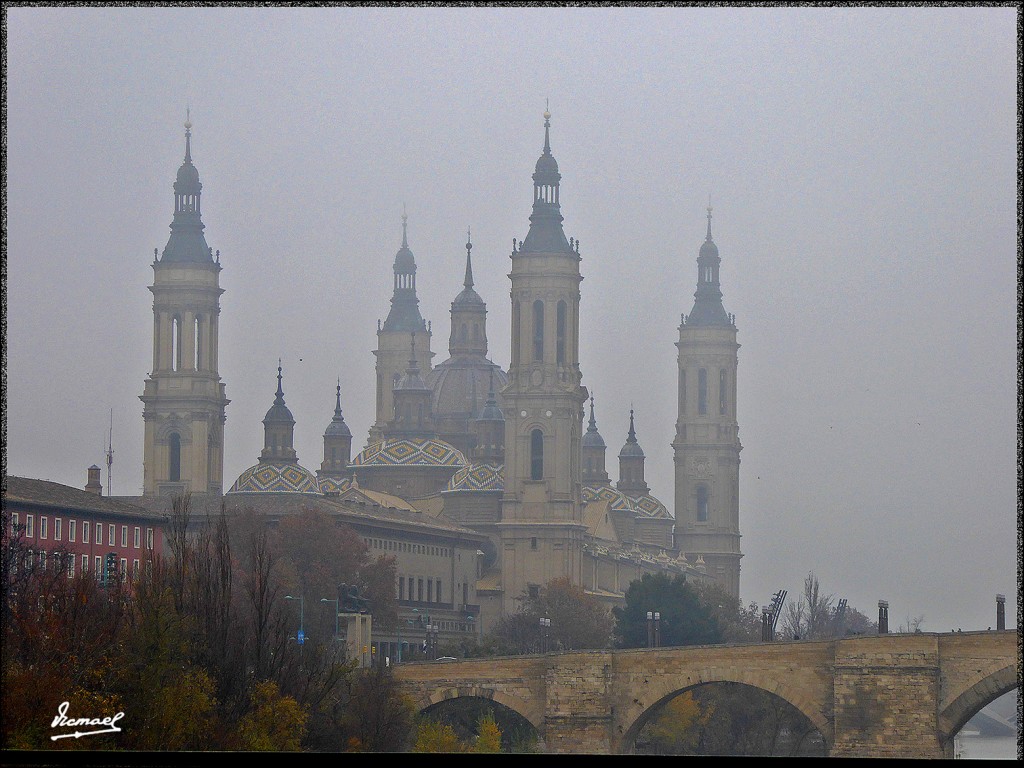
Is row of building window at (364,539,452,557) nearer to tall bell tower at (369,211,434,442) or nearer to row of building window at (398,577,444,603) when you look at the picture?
row of building window at (398,577,444,603)

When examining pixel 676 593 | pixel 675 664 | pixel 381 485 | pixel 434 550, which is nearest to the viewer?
pixel 675 664

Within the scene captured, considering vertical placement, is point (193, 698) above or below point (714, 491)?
below

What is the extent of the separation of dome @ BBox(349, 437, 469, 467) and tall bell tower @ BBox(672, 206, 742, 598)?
2559 cm

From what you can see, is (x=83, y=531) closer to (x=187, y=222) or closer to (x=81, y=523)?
(x=81, y=523)

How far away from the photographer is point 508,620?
118 m

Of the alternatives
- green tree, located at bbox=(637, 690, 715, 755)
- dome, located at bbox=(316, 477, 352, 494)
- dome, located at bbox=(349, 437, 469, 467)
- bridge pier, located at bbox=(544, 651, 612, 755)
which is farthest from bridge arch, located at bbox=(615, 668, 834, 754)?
dome, located at bbox=(349, 437, 469, 467)

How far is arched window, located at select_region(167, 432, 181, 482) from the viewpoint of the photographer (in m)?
137

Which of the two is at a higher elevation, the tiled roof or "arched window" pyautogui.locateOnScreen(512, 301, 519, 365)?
"arched window" pyautogui.locateOnScreen(512, 301, 519, 365)

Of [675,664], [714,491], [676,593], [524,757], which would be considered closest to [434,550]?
[676,593]

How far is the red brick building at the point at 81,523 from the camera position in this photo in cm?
7488

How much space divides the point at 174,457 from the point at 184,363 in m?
5.79

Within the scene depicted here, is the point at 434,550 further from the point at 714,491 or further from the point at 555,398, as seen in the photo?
the point at 714,491

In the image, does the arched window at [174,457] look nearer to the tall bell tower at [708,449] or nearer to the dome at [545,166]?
the dome at [545,166]

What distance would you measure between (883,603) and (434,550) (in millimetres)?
70020
